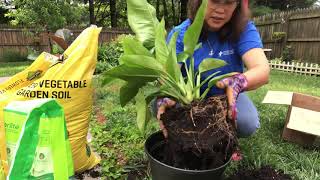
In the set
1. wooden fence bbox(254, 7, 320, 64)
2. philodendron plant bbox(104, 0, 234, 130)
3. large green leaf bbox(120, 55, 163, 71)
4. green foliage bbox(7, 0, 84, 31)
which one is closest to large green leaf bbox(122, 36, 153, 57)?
philodendron plant bbox(104, 0, 234, 130)

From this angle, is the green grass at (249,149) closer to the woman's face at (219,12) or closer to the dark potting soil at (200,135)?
A: the dark potting soil at (200,135)

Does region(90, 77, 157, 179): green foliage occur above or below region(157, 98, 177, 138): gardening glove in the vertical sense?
below

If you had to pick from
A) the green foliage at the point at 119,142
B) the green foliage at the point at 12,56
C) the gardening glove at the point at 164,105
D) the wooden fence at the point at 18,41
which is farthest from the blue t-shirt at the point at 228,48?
the wooden fence at the point at 18,41

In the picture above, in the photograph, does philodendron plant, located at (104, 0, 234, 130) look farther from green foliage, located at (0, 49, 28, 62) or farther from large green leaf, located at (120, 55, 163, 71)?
green foliage, located at (0, 49, 28, 62)

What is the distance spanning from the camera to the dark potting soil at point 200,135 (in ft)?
5.32

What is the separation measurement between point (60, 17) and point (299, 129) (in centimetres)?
819

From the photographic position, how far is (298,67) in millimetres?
10734

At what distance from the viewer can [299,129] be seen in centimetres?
294

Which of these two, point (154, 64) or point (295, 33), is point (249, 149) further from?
point (295, 33)

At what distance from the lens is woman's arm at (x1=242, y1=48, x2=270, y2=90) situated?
1.89 metres

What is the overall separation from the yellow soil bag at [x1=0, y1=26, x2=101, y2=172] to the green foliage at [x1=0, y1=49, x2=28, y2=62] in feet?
41.8

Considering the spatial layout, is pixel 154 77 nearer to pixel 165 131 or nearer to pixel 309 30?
pixel 165 131

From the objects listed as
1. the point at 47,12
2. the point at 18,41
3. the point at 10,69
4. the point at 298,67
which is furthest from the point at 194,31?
the point at 18,41

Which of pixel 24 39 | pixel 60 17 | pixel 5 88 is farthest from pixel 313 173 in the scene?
pixel 24 39
